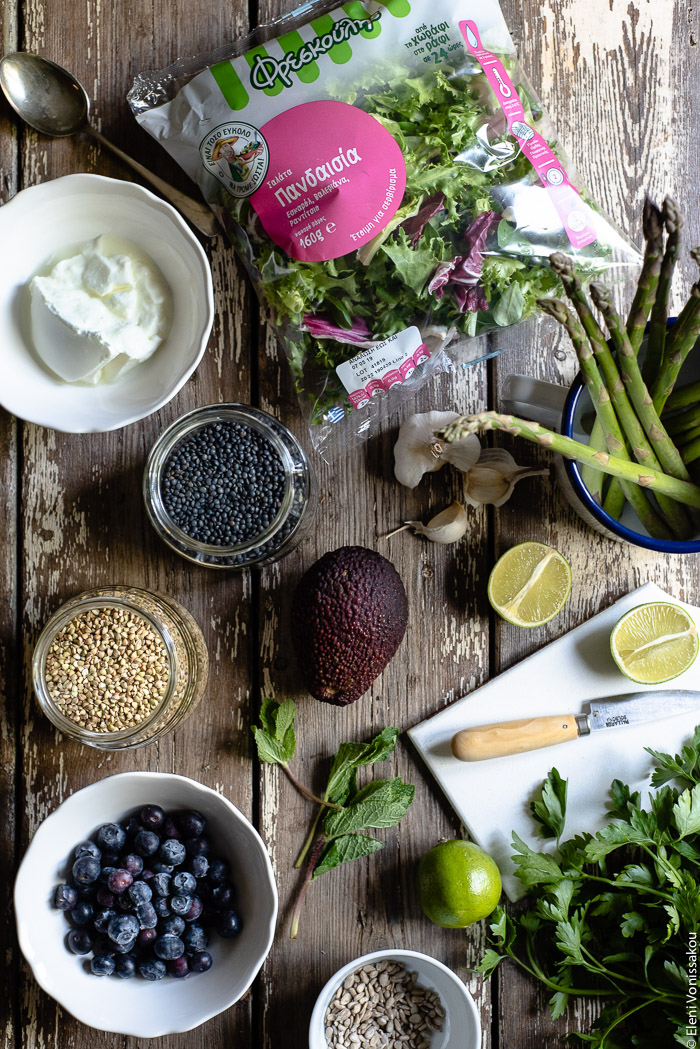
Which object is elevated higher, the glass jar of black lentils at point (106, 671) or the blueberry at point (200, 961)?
the glass jar of black lentils at point (106, 671)

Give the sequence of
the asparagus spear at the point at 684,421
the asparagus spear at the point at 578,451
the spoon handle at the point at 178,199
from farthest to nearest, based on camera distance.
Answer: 1. the spoon handle at the point at 178,199
2. the asparagus spear at the point at 684,421
3. the asparagus spear at the point at 578,451

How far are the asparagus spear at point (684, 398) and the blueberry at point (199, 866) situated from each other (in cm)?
77

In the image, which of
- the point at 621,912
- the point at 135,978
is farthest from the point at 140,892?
the point at 621,912

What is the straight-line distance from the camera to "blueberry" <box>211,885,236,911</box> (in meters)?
0.98

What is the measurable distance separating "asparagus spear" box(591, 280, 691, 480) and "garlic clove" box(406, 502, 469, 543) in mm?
260

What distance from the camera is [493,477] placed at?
1.06m

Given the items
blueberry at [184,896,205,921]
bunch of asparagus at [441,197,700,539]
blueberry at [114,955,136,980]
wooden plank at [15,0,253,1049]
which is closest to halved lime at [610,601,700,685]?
bunch of asparagus at [441,197,700,539]

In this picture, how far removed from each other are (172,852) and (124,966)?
148mm

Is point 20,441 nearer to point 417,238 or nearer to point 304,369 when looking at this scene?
point 304,369

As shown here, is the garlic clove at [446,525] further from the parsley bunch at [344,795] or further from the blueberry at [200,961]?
the blueberry at [200,961]

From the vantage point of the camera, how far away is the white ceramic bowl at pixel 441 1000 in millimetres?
975

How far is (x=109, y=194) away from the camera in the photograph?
954mm

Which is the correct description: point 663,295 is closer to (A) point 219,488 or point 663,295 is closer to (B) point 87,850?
(A) point 219,488

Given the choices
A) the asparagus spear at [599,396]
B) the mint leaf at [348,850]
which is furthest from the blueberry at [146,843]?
the asparagus spear at [599,396]
